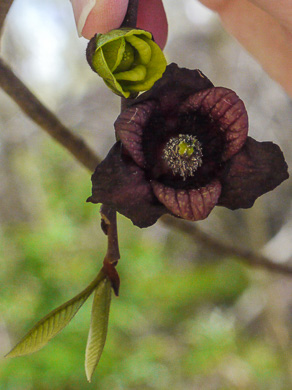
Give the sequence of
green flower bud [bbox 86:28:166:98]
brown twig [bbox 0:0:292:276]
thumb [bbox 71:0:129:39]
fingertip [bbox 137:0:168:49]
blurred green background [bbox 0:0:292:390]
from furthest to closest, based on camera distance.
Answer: blurred green background [bbox 0:0:292:390] → fingertip [bbox 137:0:168:49] → brown twig [bbox 0:0:292:276] → thumb [bbox 71:0:129:39] → green flower bud [bbox 86:28:166:98]

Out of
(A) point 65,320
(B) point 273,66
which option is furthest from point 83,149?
(B) point 273,66

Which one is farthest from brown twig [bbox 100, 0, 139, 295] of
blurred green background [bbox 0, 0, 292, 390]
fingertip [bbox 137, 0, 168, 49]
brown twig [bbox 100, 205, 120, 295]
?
blurred green background [bbox 0, 0, 292, 390]

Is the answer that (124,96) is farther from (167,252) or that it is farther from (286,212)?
(286,212)

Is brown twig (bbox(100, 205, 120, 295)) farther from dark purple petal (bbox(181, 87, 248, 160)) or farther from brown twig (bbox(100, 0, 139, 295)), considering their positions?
dark purple petal (bbox(181, 87, 248, 160))

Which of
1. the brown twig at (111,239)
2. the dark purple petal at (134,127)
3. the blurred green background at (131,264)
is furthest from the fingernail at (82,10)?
the blurred green background at (131,264)

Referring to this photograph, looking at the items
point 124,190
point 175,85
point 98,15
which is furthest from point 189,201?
point 98,15

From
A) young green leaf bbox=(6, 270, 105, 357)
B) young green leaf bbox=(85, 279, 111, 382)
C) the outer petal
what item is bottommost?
young green leaf bbox=(6, 270, 105, 357)
